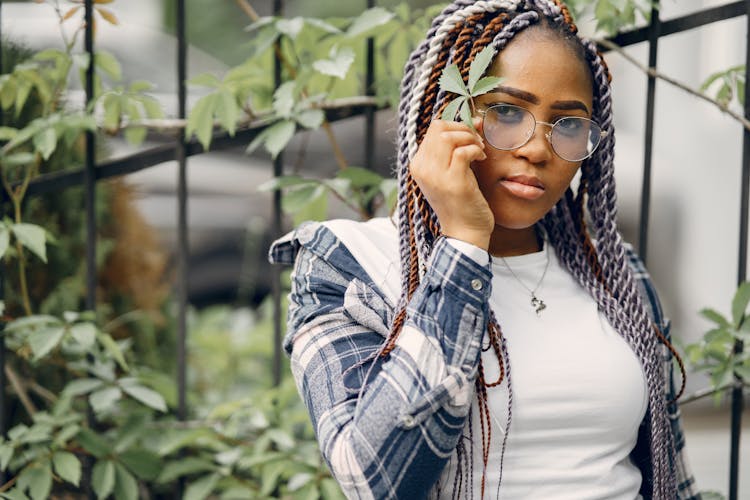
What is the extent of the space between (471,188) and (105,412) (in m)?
1.28

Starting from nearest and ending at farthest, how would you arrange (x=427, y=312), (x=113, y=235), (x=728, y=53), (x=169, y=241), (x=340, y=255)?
(x=427, y=312), (x=340, y=255), (x=113, y=235), (x=169, y=241), (x=728, y=53)

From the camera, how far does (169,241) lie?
471 cm

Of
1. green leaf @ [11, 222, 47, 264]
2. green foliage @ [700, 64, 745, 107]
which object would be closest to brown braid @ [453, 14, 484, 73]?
green foliage @ [700, 64, 745, 107]

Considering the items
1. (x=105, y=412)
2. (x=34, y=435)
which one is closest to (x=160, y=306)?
(x=105, y=412)

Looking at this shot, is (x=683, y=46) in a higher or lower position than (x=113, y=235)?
higher

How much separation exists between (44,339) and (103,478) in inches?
13.7

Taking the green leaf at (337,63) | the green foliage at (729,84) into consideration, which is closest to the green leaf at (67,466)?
the green leaf at (337,63)

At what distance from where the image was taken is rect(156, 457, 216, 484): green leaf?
199 cm

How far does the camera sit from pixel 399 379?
1.23 meters

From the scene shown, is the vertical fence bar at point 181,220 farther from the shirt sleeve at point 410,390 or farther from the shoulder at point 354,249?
the shirt sleeve at point 410,390

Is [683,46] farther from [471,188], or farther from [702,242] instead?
[471,188]

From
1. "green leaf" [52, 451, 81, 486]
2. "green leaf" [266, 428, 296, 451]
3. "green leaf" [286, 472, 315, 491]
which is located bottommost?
"green leaf" [286, 472, 315, 491]

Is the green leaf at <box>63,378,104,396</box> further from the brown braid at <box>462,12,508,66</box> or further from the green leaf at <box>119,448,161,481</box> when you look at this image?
the brown braid at <box>462,12,508,66</box>

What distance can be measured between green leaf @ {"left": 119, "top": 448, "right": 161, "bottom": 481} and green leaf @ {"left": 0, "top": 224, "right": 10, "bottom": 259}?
0.55 metres
